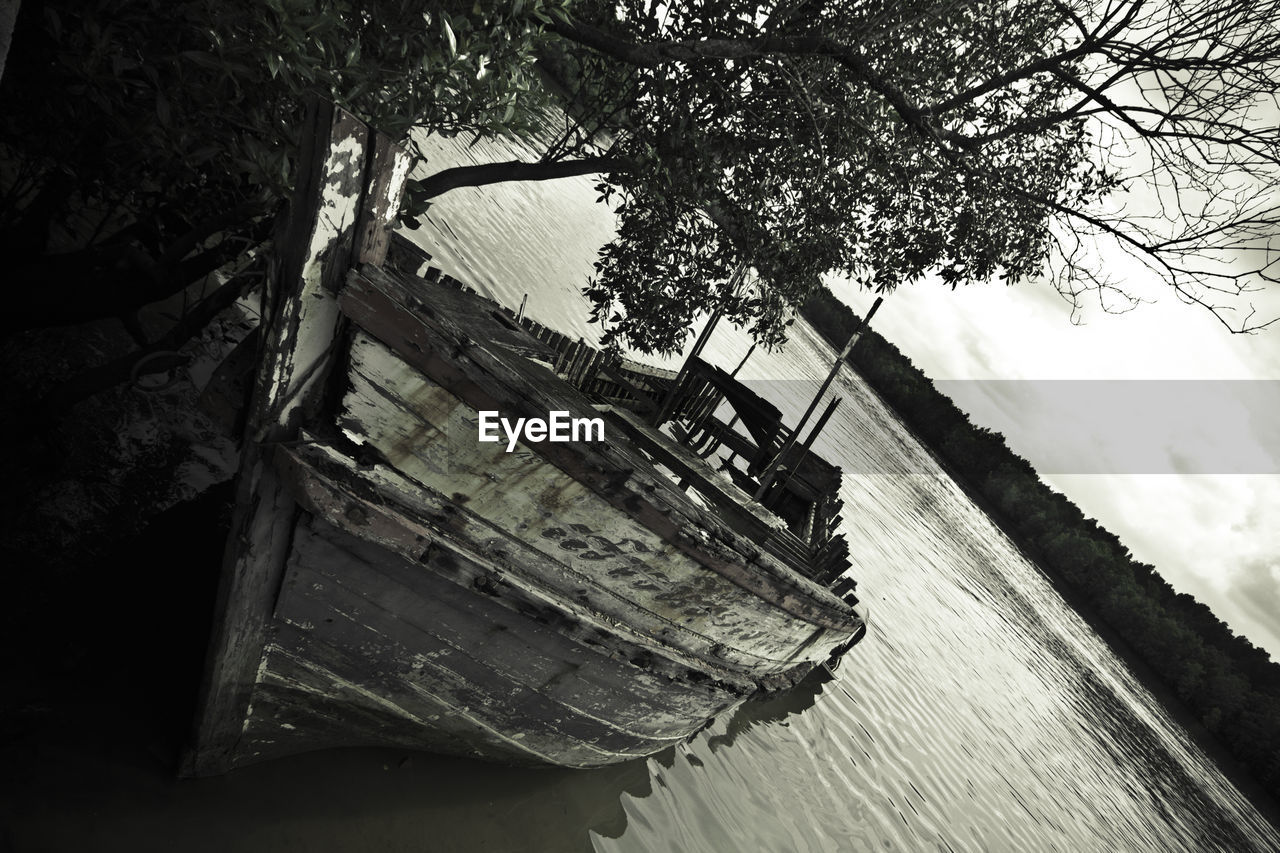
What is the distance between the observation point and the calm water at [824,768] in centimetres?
291

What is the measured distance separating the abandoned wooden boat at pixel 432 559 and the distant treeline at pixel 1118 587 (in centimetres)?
1864

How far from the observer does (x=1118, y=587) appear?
30469mm

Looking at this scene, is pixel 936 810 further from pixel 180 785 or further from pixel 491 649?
pixel 180 785

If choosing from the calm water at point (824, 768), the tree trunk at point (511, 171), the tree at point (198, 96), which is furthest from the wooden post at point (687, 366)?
the calm water at point (824, 768)

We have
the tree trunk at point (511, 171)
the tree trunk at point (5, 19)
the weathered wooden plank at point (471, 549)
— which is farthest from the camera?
the tree trunk at point (511, 171)

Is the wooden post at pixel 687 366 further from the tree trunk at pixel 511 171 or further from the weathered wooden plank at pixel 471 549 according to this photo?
the weathered wooden plank at pixel 471 549

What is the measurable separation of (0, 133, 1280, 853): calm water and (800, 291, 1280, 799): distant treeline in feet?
14.5

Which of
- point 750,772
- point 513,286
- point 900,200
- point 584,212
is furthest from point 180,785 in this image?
point 584,212

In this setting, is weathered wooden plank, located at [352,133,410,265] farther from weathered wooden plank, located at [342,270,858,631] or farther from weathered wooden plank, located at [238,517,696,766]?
weathered wooden plank, located at [238,517,696,766]

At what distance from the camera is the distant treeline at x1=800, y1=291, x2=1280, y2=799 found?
23.0 metres

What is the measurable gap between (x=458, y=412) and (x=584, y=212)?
24.0 metres

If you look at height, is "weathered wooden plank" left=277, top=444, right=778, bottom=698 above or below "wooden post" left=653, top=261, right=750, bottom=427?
below

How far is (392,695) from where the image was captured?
9.76 ft

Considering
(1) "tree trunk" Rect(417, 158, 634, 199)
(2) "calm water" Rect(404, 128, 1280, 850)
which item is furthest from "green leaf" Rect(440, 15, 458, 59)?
(2) "calm water" Rect(404, 128, 1280, 850)
